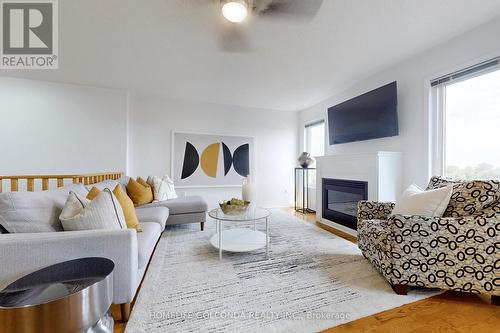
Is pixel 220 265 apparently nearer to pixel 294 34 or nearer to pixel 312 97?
pixel 294 34

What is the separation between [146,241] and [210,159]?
298 cm

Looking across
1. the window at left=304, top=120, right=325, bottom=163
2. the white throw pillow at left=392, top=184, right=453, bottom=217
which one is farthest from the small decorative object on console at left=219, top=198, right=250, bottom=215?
the window at left=304, top=120, right=325, bottom=163

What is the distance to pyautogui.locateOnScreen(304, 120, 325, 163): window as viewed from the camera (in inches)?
181

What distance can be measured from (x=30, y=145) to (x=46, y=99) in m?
0.80

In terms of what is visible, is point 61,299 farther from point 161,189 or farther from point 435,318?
point 161,189

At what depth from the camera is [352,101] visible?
3.38 m

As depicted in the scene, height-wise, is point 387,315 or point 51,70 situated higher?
point 51,70

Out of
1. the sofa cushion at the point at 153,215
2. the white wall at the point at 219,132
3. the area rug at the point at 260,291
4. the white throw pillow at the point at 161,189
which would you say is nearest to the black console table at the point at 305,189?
the white wall at the point at 219,132

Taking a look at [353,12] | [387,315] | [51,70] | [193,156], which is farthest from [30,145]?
[387,315]

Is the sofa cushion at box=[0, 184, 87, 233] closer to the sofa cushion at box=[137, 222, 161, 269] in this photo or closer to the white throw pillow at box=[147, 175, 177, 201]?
the sofa cushion at box=[137, 222, 161, 269]

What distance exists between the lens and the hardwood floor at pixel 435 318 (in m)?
1.28

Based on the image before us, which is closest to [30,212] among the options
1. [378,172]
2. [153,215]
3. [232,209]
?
[153,215]

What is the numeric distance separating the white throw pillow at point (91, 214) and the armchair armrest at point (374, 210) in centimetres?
217

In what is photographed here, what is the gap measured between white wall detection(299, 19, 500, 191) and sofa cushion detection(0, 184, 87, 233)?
3567 millimetres
